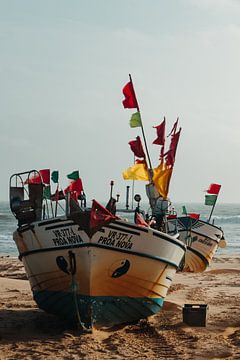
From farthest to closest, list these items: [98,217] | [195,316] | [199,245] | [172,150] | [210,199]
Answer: [210,199]
[199,245]
[172,150]
[195,316]
[98,217]

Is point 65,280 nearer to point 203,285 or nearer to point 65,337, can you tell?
point 65,337

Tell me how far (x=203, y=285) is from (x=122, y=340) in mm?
8966

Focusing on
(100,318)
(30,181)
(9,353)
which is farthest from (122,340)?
(30,181)

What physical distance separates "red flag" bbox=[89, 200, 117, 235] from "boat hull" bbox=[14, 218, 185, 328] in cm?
10

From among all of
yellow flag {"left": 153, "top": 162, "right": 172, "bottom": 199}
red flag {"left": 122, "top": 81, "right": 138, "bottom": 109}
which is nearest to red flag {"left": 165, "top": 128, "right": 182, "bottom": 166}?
yellow flag {"left": 153, "top": 162, "right": 172, "bottom": 199}

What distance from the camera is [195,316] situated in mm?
11391

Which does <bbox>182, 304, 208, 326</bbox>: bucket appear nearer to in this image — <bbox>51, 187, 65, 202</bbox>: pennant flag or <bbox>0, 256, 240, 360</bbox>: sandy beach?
<bbox>0, 256, 240, 360</bbox>: sandy beach

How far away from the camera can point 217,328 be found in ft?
36.9

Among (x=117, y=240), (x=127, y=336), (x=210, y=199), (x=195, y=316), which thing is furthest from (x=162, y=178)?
(x=210, y=199)

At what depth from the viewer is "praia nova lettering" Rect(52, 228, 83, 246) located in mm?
9969

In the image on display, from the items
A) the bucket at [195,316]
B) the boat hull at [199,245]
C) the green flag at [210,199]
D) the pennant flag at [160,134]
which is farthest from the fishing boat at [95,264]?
the green flag at [210,199]

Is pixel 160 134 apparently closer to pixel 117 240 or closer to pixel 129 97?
pixel 129 97

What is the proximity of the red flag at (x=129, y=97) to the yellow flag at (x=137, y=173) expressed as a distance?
1.43 meters

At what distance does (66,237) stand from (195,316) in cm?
307
